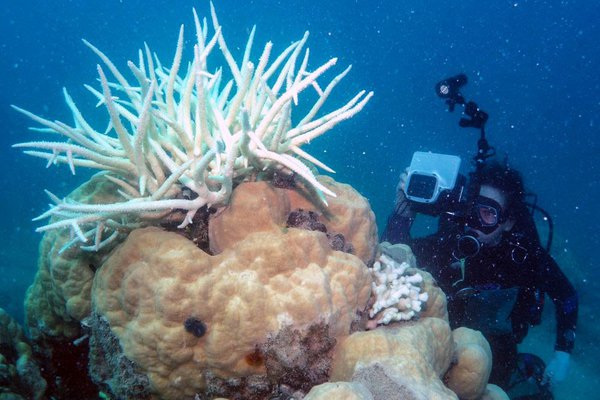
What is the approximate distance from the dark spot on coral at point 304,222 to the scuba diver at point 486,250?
3.26m

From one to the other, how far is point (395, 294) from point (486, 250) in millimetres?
3696

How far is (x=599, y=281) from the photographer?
1977cm

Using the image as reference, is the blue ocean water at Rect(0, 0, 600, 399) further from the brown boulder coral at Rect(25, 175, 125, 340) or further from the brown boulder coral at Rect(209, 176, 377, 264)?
the brown boulder coral at Rect(209, 176, 377, 264)

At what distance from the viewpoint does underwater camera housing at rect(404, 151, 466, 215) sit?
5422 mm

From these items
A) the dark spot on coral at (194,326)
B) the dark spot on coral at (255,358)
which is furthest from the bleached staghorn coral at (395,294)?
the dark spot on coral at (194,326)

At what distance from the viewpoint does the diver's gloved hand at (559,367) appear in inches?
235

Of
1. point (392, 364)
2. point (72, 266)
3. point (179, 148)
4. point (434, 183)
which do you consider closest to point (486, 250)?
point (434, 183)

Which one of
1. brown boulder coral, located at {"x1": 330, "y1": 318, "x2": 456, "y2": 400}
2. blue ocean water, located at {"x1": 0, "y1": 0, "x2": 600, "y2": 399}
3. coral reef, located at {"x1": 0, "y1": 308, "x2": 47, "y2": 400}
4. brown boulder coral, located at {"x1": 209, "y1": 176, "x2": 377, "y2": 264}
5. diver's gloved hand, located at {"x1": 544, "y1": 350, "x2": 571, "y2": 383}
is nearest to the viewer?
brown boulder coral, located at {"x1": 330, "y1": 318, "x2": 456, "y2": 400}

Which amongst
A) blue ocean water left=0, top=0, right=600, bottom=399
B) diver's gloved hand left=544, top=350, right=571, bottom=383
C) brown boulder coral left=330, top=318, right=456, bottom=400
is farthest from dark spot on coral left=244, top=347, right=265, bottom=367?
blue ocean water left=0, top=0, right=600, bottom=399

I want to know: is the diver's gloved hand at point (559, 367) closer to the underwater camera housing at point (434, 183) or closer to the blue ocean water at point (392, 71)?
the underwater camera housing at point (434, 183)

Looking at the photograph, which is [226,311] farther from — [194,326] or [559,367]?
[559,367]

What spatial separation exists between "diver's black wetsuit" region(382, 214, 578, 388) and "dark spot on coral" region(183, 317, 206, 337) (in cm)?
425

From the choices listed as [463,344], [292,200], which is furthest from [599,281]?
[292,200]

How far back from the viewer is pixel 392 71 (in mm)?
97938
